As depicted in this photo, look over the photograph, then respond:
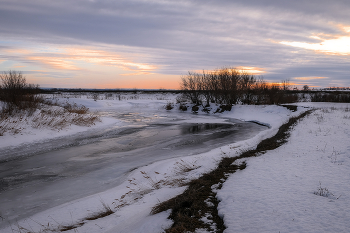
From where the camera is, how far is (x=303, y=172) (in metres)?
6.07

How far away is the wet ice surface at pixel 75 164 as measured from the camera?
20.0 ft

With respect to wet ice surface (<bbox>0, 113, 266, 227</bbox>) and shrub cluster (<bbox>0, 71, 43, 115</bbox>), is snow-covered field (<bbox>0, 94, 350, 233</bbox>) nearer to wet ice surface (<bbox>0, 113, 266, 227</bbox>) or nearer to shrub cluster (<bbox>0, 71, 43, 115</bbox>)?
wet ice surface (<bbox>0, 113, 266, 227</bbox>)

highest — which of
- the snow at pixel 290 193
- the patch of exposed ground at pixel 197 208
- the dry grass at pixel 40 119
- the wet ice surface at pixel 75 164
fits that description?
the dry grass at pixel 40 119

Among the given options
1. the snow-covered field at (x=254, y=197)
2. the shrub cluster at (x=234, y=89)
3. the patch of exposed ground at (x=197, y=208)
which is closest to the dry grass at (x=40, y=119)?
the snow-covered field at (x=254, y=197)

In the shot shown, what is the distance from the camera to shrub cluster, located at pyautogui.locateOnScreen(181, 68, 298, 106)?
110 feet

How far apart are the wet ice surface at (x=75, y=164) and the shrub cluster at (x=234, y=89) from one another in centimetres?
2062

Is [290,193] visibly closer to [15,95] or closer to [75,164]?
[75,164]

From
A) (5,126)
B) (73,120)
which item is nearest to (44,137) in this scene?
(5,126)

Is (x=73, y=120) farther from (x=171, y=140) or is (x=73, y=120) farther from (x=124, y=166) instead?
(x=124, y=166)

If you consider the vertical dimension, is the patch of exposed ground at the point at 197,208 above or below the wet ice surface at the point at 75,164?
above

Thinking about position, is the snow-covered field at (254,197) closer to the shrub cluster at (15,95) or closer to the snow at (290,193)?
the snow at (290,193)

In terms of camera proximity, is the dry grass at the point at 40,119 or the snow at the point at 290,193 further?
the dry grass at the point at 40,119

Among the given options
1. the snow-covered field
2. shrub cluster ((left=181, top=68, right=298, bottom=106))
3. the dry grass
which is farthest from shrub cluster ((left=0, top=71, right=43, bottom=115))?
shrub cluster ((left=181, top=68, right=298, bottom=106))

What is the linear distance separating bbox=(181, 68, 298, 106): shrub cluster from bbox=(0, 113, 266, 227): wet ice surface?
2062cm
